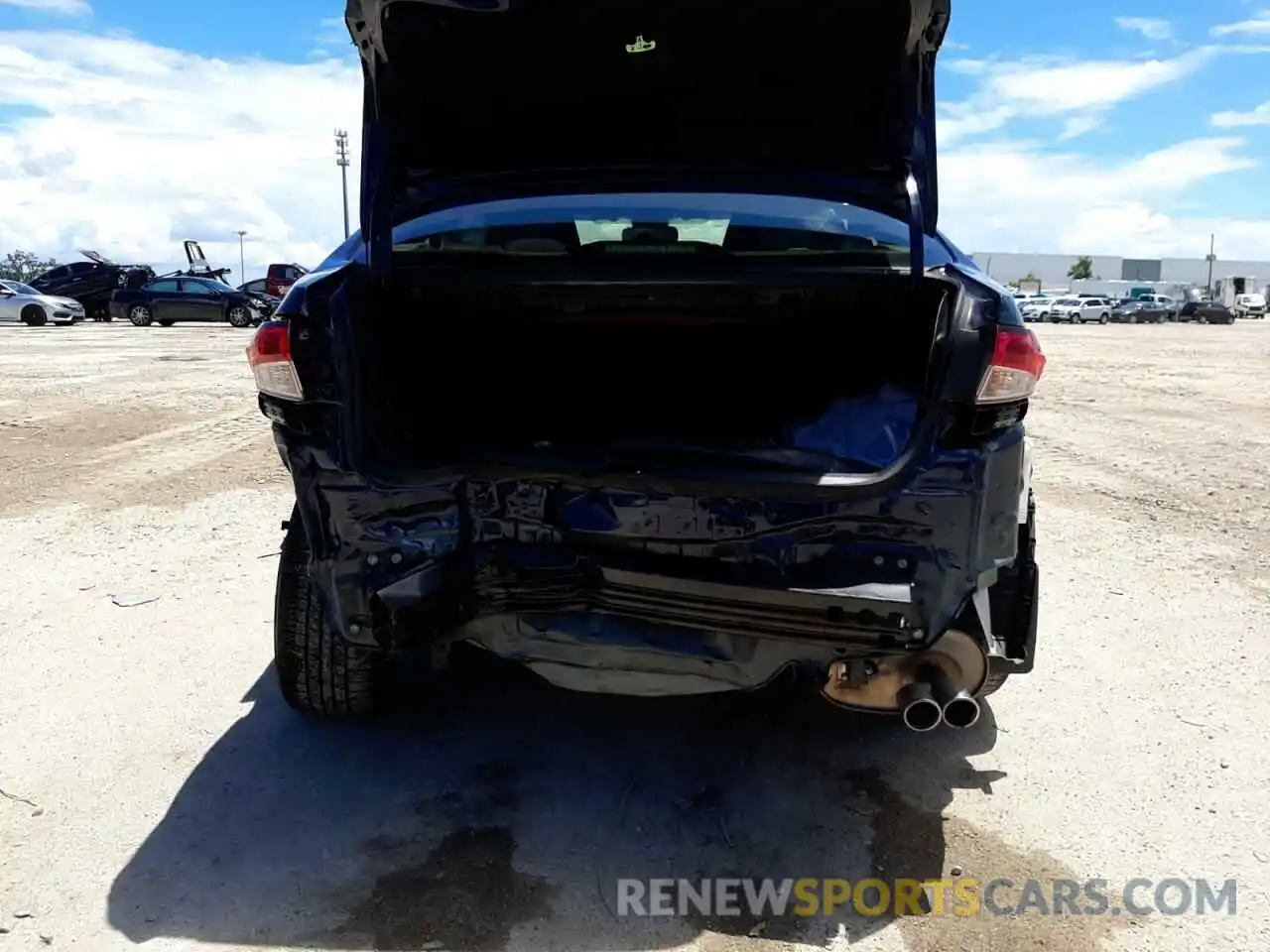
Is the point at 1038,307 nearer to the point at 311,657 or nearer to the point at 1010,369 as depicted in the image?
the point at 1010,369

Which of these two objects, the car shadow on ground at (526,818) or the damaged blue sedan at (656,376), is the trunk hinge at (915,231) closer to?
the damaged blue sedan at (656,376)

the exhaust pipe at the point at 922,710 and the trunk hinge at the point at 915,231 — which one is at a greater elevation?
the trunk hinge at the point at 915,231

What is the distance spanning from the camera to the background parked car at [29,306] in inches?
1054

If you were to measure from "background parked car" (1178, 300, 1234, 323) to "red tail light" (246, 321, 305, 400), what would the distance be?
61.3 m

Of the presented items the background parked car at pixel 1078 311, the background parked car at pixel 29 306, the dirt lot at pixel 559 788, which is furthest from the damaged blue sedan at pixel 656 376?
the background parked car at pixel 1078 311

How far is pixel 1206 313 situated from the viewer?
54.0 metres

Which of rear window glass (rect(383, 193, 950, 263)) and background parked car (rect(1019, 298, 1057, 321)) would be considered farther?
background parked car (rect(1019, 298, 1057, 321))

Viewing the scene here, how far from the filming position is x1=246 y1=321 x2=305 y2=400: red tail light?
Result: 2.47 metres

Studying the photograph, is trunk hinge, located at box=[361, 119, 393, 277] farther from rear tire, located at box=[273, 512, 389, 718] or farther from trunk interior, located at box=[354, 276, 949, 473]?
rear tire, located at box=[273, 512, 389, 718]

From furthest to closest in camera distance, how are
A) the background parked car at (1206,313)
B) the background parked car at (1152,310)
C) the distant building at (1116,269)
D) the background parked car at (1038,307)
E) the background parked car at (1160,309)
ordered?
1. the distant building at (1116,269)
2. the background parked car at (1160,309)
3. the background parked car at (1152,310)
4. the background parked car at (1206,313)
5. the background parked car at (1038,307)

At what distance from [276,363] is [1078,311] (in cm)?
5683

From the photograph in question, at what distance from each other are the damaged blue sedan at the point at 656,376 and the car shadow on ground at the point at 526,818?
1.07 feet

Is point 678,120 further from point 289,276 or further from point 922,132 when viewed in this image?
point 289,276

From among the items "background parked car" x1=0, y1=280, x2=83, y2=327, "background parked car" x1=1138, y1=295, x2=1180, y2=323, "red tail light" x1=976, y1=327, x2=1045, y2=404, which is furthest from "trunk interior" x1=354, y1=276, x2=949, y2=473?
"background parked car" x1=1138, y1=295, x2=1180, y2=323
